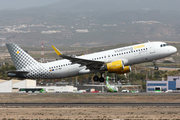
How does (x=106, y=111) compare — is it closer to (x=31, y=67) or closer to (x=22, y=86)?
(x=31, y=67)

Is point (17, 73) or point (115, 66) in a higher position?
point (115, 66)

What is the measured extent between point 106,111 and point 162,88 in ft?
219

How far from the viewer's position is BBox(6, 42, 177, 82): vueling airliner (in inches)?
1945

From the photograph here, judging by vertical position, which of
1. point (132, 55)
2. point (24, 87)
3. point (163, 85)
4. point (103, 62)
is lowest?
point (24, 87)

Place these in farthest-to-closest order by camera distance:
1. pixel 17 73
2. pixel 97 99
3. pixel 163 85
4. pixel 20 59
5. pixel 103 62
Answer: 1. pixel 163 85
2. pixel 20 59
3. pixel 97 99
4. pixel 17 73
5. pixel 103 62

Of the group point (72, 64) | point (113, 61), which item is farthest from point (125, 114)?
point (72, 64)

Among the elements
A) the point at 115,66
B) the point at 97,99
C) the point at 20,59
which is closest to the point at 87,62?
the point at 115,66

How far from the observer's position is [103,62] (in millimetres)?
49844

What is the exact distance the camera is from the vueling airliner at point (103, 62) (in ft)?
162

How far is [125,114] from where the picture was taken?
3594 cm

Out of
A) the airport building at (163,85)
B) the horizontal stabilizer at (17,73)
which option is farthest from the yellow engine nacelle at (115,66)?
the airport building at (163,85)

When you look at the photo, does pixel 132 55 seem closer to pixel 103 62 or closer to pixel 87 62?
pixel 103 62

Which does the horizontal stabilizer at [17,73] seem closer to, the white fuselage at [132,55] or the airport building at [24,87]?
the white fuselage at [132,55]

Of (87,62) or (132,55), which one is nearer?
(132,55)
